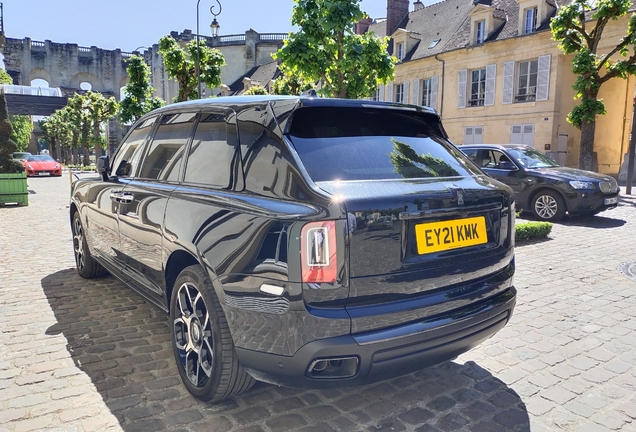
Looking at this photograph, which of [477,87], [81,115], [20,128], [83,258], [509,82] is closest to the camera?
[83,258]

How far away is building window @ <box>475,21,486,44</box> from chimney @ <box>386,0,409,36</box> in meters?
9.22

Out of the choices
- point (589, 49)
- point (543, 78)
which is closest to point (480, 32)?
point (543, 78)

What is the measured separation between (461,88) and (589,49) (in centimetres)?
1365

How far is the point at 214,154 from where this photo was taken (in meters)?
3.03

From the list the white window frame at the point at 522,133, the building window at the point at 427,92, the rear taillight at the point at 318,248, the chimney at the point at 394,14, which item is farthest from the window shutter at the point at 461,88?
the rear taillight at the point at 318,248

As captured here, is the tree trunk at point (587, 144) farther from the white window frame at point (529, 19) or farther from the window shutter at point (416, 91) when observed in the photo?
the window shutter at point (416, 91)

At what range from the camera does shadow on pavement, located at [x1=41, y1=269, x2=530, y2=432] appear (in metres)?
2.70

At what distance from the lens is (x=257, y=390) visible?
3.07 metres

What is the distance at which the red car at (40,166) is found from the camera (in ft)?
102

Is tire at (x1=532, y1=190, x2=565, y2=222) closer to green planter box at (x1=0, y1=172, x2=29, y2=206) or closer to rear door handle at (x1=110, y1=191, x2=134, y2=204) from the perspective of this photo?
rear door handle at (x1=110, y1=191, x2=134, y2=204)

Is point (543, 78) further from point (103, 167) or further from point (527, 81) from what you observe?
point (103, 167)

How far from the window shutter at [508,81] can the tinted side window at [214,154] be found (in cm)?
2700

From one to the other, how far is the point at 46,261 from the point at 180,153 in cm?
443

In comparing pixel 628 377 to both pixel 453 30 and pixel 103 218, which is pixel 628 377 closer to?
pixel 103 218
